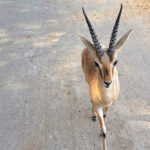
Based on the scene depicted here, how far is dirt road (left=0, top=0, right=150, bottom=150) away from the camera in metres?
4.72

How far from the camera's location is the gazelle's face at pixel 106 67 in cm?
345

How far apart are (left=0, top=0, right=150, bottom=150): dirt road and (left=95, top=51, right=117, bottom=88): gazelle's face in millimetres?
1505

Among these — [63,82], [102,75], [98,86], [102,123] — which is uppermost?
[102,75]

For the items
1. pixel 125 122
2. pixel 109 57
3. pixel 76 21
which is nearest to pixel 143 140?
pixel 125 122

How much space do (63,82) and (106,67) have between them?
2619 millimetres

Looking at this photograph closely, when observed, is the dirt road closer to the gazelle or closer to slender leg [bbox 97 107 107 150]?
Answer: slender leg [bbox 97 107 107 150]

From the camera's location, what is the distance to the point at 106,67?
3449mm

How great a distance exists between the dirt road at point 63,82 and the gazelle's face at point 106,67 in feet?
4.94

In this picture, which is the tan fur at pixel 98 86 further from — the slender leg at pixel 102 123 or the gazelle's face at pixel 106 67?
the slender leg at pixel 102 123

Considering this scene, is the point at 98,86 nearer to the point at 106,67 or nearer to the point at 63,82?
the point at 106,67

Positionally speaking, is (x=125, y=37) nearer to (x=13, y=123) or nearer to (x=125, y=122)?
(x=125, y=122)

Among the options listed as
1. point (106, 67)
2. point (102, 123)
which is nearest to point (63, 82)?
point (102, 123)

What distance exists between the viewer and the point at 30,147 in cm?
462

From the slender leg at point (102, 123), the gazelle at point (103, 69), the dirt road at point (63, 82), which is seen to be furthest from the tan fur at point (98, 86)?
the dirt road at point (63, 82)
